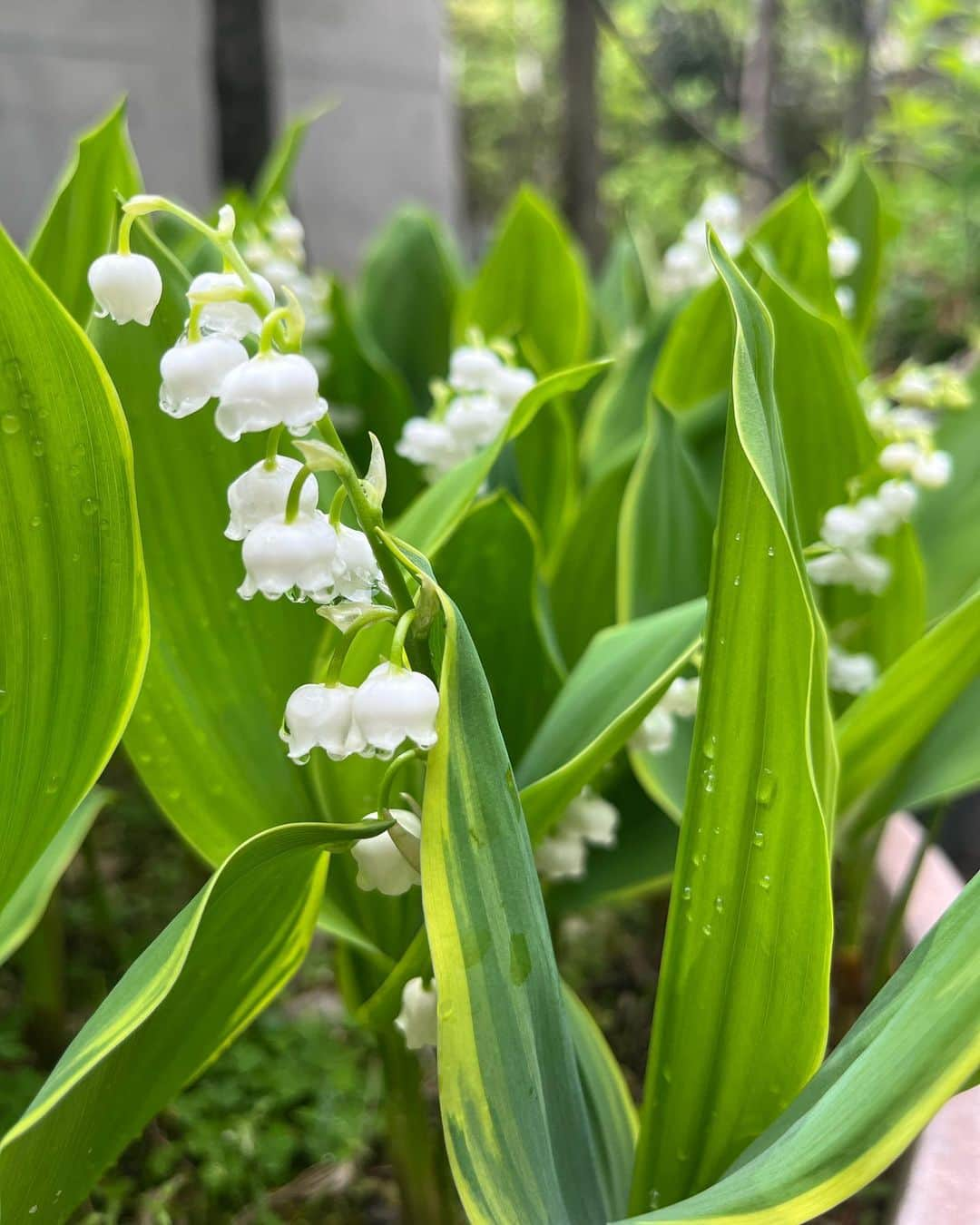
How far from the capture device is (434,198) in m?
3.96

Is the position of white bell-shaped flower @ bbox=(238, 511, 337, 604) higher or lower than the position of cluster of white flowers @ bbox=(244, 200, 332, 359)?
lower

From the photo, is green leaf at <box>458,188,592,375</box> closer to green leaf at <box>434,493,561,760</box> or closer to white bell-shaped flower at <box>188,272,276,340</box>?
green leaf at <box>434,493,561,760</box>

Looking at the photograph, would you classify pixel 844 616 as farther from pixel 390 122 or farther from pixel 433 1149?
pixel 390 122

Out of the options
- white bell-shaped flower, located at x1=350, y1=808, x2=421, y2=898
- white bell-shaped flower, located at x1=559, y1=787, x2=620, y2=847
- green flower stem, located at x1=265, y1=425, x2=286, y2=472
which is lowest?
white bell-shaped flower, located at x1=559, y1=787, x2=620, y2=847

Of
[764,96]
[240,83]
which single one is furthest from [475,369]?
[764,96]

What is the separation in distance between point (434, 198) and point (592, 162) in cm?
133

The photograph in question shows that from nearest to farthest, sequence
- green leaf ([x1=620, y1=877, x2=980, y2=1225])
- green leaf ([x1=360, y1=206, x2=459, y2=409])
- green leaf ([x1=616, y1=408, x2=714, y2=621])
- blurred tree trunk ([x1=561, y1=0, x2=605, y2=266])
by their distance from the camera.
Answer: green leaf ([x1=620, y1=877, x2=980, y2=1225]) < green leaf ([x1=616, y1=408, x2=714, y2=621]) < green leaf ([x1=360, y1=206, x2=459, y2=409]) < blurred tree trunk ([x1=561, y1=0, x2=605, y2=266])

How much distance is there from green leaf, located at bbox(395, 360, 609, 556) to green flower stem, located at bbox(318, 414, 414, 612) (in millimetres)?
143

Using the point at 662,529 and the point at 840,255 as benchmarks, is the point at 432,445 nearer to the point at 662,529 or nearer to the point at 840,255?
the point at 662,529

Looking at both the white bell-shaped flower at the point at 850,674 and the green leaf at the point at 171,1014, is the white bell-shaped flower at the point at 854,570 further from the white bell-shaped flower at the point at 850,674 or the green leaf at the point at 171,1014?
the green leaf at the point at 171,1014

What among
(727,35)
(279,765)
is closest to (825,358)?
(279,765)

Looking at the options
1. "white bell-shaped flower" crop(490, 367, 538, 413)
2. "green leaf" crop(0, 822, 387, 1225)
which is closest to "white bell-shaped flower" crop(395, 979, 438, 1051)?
"green leaf" crop(0, 822, 387, 1225)

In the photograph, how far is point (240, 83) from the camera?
1590mm

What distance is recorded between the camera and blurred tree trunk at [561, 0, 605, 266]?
2.71m
